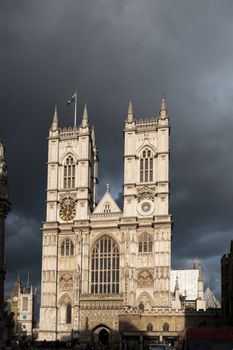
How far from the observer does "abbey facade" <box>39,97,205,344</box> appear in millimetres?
78750

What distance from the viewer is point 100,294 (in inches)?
3137

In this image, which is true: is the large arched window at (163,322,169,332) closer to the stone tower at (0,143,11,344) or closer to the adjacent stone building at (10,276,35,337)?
the stone tower at (0,143,11,344)

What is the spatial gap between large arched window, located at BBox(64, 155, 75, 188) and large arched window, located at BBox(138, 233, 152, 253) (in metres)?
13.0

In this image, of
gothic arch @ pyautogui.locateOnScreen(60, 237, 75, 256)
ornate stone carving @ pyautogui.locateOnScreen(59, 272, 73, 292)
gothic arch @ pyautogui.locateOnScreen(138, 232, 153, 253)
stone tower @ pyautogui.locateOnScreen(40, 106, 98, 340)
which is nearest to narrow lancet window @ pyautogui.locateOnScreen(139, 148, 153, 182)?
stone tower @ pyautogui.locateOnScreen(40, 106, 98, 340)

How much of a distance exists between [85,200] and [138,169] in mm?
8463

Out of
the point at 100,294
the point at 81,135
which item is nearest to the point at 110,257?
the point at 100,294

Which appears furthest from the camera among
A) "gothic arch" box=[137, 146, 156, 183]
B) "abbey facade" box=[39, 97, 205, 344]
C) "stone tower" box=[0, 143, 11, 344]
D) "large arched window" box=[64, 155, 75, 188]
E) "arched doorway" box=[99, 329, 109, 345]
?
"large arched window" box=[64, 155, 75, 188]

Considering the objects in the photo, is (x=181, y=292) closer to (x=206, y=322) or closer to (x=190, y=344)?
(x=206, y=322)

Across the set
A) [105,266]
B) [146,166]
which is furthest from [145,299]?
[146,166]

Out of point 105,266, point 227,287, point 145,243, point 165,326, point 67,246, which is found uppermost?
point 145,243

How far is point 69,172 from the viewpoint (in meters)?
88.2

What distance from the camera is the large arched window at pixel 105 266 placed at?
268 feet

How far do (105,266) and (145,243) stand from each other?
6223 mm

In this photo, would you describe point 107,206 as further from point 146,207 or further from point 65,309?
point 65,309
